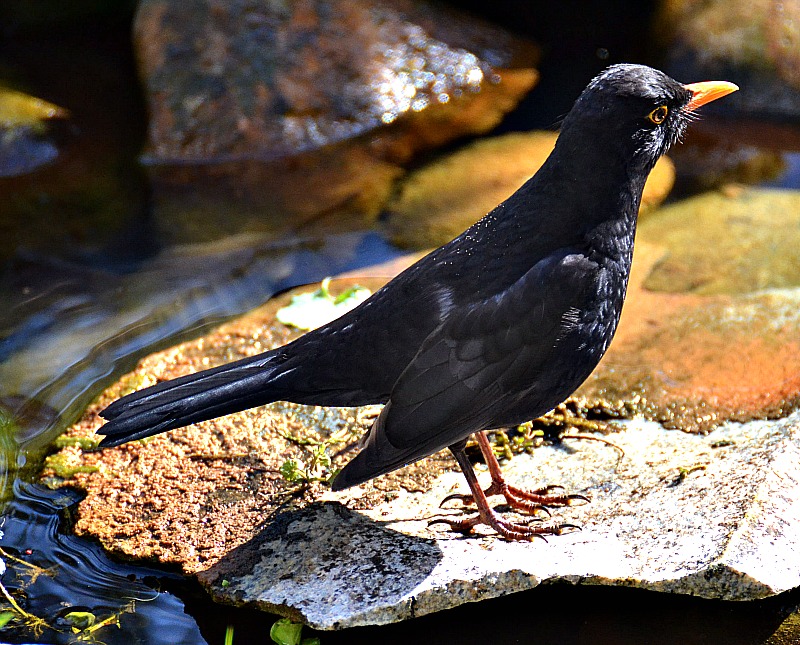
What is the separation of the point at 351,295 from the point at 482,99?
375 centimetres

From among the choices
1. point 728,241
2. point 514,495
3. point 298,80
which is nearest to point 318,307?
point 514,495

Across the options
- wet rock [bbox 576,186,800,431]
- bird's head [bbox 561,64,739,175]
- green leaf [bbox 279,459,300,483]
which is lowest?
green leaf [bbox 279,459,300,483]

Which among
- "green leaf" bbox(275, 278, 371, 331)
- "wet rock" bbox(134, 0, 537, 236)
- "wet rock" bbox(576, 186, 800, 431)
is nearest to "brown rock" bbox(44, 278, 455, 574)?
"green leaf" bbox(275, 278, 371, 331)

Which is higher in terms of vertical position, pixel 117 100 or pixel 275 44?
pixel 275 44

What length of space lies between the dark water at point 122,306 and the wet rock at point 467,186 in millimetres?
279

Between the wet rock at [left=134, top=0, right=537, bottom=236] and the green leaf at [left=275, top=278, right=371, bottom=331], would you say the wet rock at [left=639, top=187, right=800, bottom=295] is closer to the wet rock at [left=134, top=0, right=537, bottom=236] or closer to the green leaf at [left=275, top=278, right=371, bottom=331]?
the green leaf at [left=275, top=278, right=371, bottom=331]

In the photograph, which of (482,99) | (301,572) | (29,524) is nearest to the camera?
(301,572)

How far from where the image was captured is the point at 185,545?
3.60 metres

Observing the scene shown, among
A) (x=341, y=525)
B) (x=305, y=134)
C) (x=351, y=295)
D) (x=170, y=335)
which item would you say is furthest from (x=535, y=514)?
(x=305, y=134)

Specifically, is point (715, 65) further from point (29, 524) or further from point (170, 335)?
point (29, 524)

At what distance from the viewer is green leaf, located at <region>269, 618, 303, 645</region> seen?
3217 millimetres

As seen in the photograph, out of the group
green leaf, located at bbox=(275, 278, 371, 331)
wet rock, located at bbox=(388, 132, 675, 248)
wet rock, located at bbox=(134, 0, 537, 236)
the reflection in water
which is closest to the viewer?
the reflection in water

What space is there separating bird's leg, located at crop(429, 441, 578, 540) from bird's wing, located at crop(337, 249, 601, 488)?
21 cm

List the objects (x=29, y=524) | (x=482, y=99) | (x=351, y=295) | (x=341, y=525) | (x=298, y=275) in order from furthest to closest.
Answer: (x=482, y=99) < (x=298, y=275) < (x=351, y=295) < (x=29, y=524) < (x=341, y=525)
